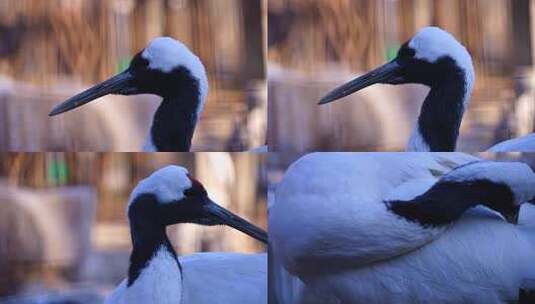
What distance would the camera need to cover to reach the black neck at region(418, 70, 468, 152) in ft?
6.70

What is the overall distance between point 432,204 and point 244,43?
716 mm

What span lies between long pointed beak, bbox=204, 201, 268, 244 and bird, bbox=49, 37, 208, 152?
0.62 ft

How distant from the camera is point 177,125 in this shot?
6.77 ft

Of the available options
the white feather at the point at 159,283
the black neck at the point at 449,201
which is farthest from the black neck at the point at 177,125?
the black neck at the point at 449,201

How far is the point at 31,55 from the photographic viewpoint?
6.87ft

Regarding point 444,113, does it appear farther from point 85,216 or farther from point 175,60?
point 85,216

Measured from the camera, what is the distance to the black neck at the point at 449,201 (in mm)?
1967

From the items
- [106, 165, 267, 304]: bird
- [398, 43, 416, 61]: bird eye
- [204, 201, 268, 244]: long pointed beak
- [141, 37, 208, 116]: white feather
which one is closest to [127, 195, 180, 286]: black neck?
[106, 165, 267, 304]: bird

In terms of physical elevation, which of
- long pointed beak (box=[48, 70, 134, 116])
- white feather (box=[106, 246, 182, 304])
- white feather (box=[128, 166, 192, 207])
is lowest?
white feather (box=[106, 246, 182, 304])

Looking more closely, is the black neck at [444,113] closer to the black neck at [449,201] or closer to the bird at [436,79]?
the bird at [436,79]

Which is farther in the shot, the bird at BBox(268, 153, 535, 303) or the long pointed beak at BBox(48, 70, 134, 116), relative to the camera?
the long pointed beak at BBox(48, 70, 134, 116)

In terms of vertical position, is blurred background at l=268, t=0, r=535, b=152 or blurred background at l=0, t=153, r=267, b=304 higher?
blurred background at l=268, t=0, r=535, b=152

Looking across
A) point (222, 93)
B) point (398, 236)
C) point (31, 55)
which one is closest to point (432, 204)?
point (398, 236)

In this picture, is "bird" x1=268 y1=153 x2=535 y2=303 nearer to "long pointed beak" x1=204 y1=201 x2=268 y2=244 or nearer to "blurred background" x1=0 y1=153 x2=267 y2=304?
"long pointed beak" x1=204 y1=201 x2=268 y2=244
